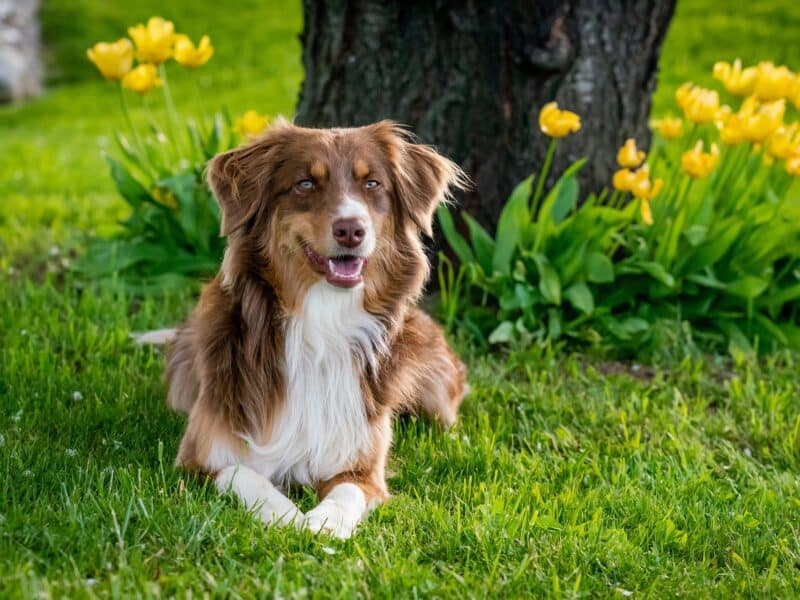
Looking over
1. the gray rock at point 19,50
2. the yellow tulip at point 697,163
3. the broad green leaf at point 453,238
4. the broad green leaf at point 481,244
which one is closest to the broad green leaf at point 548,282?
the broad green leaf at point 481,244

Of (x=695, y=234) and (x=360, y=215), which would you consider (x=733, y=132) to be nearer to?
(x=695, y=234)

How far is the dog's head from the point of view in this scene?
3.80 metres

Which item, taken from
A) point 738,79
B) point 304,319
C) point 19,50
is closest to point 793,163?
point 738,79

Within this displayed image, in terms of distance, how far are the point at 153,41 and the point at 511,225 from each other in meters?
2.30

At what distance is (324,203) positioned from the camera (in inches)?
150

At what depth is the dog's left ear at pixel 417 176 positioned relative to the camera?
164 inches

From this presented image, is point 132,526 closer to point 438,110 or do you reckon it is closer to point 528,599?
point 528,599

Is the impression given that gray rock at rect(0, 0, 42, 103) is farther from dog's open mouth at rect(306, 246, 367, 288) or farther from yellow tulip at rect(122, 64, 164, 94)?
dog's open mouth at rect(306, 246, 367, 288)

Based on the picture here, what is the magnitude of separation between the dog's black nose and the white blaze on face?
0.05 ft

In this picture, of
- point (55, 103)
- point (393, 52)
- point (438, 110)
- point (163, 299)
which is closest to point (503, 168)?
point (438, 110)

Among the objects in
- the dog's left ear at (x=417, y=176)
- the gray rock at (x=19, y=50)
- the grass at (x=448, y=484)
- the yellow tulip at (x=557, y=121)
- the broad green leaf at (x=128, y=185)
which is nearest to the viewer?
the grass at (x=448, y=484)

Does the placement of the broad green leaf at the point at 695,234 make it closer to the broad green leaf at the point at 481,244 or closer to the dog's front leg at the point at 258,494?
the broad green leaf at the point at 481,244

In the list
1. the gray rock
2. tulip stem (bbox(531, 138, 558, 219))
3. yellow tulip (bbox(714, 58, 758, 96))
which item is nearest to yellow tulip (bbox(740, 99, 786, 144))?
yellow tulip (bbox(714, 58, 758, 96))

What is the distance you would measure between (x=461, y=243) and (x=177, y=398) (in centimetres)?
197
